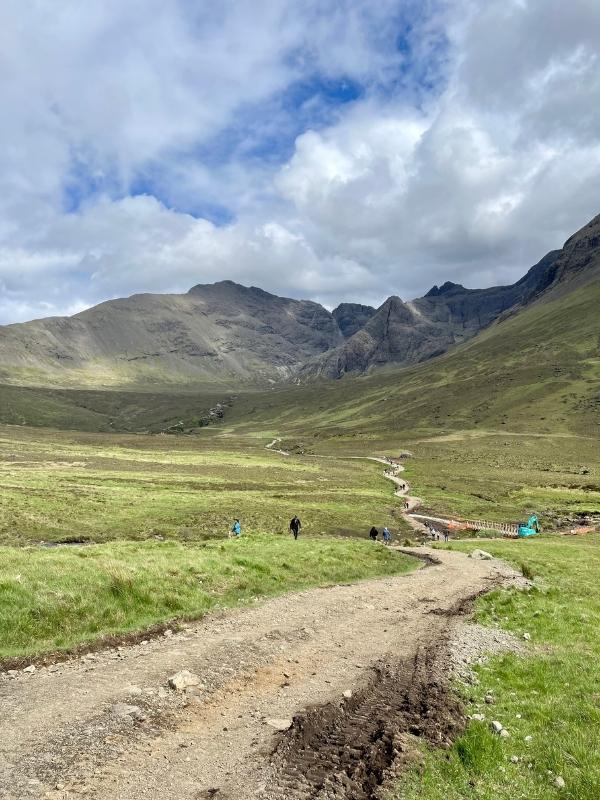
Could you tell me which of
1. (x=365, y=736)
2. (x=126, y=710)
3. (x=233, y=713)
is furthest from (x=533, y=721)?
(x=126, y=710)

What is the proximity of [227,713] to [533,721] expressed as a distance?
684cm

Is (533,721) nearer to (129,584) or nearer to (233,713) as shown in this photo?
(233,713)

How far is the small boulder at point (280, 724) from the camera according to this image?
10.9m

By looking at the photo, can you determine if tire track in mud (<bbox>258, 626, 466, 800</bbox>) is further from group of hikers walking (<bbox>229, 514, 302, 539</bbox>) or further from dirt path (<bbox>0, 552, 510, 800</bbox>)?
group of hikers walking (<bbox>229, 514, 302, 539</bbox>)

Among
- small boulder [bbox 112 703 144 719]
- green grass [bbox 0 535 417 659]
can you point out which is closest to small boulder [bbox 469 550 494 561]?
green grass [bbox 0 535 417 659]

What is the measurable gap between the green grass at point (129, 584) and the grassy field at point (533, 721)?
31.2 ft

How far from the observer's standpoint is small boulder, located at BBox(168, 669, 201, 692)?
12.5 metres

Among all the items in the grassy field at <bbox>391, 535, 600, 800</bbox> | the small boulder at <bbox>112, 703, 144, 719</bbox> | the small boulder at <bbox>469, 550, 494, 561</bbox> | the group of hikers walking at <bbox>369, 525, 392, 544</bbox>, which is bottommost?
the group of hikers walking at <bbox>369, 525, 392, 544</bbox>

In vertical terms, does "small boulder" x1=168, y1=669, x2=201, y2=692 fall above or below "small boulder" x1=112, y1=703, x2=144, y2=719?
below

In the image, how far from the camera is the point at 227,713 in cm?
1154

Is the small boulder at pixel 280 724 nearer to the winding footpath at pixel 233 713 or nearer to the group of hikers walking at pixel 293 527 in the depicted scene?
the winding footpath at pixel 233 713

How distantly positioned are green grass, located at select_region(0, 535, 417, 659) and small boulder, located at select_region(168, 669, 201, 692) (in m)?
4.25

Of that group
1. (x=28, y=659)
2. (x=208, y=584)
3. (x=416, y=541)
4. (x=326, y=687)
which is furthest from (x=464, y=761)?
(x=416, y=541)

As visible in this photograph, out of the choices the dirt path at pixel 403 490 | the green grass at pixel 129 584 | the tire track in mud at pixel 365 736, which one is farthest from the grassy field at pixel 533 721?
Answer: the dirt path at pixel 403 490
